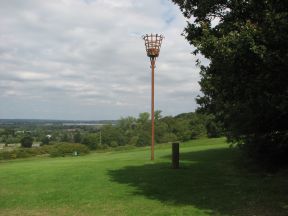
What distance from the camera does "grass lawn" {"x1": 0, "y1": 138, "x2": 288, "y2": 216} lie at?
10992mm

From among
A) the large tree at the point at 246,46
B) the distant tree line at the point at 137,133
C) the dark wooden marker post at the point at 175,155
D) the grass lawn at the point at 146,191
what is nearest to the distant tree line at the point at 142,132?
the distant tree line at the point at 137,133

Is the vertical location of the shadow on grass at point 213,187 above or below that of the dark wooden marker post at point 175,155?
below

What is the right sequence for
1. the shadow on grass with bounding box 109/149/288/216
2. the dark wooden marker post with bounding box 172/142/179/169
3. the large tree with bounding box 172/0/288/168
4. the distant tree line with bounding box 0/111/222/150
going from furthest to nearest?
the distant tree line with bounding box 0/111/222/150 < the dark wooden marker post with bounding box 172/142/179/169 < the shadow on grass with bounding box 109/149/288/216 < the large tree with bounding box 172/0/288/168

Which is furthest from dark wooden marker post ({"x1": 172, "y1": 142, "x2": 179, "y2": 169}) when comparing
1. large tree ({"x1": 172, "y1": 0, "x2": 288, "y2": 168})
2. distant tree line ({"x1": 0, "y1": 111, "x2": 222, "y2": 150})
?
distant tree line ({"x1": 0, "y1": 111, "x2": 222, "y2": 150})

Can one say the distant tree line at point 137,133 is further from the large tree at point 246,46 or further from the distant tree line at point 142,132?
the large tree at point 246,46

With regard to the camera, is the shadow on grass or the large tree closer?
the large tree

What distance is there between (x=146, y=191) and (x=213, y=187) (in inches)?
79.3

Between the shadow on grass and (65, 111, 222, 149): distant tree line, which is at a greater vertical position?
(65, 111, 222, 149): distant tree line

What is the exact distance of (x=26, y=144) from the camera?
9994 cm

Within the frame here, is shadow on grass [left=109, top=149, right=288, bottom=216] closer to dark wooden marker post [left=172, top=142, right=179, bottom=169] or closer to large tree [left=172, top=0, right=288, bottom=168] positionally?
dark wooden marker post [left=172, top=142, right=179, bottom=169]

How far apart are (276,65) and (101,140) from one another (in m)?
102

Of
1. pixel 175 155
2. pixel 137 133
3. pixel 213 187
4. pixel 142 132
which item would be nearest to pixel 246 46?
pixel 213 187

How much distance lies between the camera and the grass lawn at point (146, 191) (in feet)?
36.1

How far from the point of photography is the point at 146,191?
1366 cm
